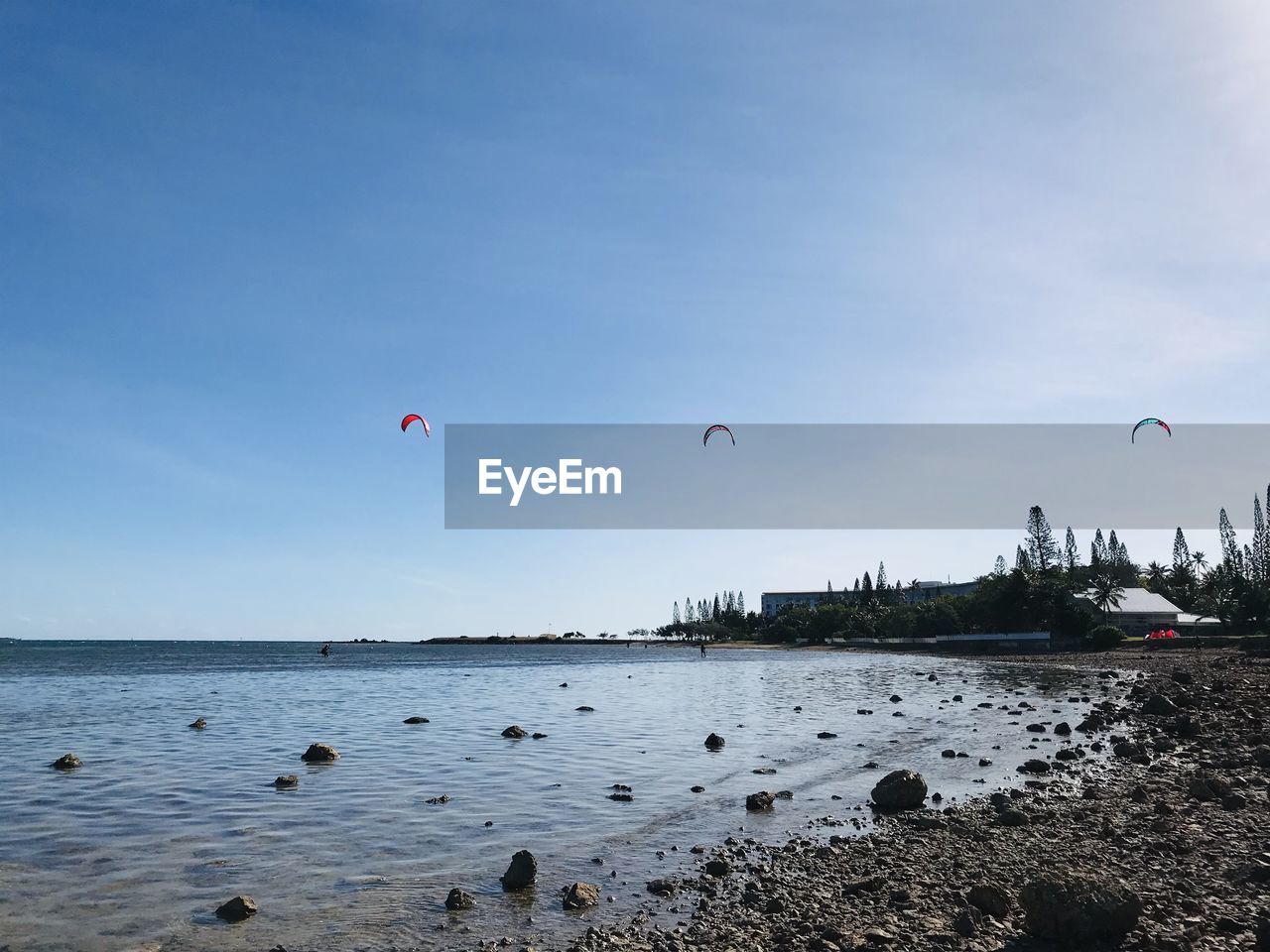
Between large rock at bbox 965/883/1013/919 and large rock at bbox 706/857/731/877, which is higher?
large rock at bbox 965/883/1013/919

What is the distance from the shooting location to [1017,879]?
43.3 ft

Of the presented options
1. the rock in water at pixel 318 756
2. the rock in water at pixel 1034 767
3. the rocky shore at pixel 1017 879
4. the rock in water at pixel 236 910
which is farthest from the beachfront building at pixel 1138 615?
the rock in water at pixel 236 910

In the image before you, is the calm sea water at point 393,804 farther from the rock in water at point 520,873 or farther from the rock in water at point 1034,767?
the rock in water at point 1034,767

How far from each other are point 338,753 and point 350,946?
2031 centimetres

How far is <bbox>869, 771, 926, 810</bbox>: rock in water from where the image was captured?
19250mm

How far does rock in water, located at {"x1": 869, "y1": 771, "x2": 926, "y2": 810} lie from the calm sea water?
76 cm

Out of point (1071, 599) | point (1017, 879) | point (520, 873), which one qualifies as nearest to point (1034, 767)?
point (1017, 879)

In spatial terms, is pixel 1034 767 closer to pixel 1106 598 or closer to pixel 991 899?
pixel 991 899

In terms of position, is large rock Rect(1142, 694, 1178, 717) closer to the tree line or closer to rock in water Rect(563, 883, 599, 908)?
rock in water Rect(563, 883, 599, 908)

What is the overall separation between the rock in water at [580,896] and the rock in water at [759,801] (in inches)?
282

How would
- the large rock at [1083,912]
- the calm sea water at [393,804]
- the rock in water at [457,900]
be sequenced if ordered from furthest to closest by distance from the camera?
the rock in water at [457,900] < the calm sea water at [393,804] < the large rock at [1083,912]

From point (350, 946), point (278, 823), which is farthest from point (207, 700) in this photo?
point (350, 946)

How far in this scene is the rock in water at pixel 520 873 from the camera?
14.1 metres

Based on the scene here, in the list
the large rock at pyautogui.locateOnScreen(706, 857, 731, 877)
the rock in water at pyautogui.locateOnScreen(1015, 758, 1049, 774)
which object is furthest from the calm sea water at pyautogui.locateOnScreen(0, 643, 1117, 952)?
the large rock at pyautogui.locateOnScreen(706, 857, 731, 877)
